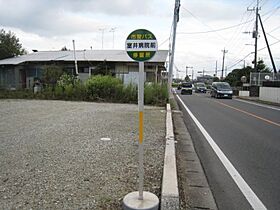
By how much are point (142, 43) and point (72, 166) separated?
2752mm

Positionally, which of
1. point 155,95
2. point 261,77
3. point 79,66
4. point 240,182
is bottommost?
point 240,182

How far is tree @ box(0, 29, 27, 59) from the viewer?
41106mm

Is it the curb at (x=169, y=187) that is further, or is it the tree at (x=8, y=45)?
the tree at (x=8, y=45)

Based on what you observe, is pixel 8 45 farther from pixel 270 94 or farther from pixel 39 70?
pixel 270 94

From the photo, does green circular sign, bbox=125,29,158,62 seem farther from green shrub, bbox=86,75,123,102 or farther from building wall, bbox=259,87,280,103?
building wall, bbox=259,87,280,103

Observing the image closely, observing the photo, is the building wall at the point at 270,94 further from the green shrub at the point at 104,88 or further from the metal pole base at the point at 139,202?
the metal pole base at the point at 139,202

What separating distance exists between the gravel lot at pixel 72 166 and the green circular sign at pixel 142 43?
2.02m

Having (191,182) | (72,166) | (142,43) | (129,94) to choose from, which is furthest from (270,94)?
(142,43)

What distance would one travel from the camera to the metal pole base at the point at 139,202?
3.55 m

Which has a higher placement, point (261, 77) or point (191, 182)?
point (261, 77)

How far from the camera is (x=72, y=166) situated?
5.16 m

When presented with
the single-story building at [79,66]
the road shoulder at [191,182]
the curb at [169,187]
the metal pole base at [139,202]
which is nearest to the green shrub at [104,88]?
the single-story building at [79,66]

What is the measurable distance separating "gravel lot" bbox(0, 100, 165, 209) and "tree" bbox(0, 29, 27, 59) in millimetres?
36788

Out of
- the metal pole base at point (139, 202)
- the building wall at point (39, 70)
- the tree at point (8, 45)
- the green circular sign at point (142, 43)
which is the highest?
the tree at point (8, 45)
